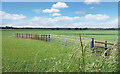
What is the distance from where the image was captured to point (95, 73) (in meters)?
1.95

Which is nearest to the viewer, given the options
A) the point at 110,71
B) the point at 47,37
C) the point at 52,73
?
the point at 110,71

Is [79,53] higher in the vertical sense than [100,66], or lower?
higher

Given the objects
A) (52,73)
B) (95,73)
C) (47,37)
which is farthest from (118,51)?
(47,37)

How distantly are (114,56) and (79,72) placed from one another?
814mm

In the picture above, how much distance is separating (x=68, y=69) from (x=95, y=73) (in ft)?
1.65

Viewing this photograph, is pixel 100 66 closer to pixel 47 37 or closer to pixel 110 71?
pixel 110 71

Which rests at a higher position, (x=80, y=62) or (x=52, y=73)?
(x=80, y=62)

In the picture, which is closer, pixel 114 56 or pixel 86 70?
pixel 86 70

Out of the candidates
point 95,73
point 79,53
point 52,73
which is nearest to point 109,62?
point 95,73

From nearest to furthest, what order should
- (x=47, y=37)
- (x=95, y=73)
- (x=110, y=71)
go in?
(x=95, y=73) → (x=110, y=71) → (x=47, y=37)

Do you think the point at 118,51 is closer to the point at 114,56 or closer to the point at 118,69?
the point at 114,56

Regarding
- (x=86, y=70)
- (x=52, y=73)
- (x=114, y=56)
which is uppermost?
(x=114, y=56)

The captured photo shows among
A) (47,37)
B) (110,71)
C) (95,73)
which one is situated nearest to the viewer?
(95,73)

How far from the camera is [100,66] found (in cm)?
223
